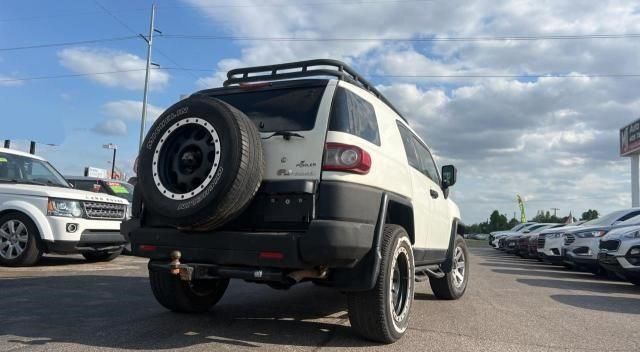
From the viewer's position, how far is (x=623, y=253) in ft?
30.9

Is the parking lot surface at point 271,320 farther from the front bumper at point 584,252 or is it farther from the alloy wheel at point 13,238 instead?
the front bumper at point 584,252

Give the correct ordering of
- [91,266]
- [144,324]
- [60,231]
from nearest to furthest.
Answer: [144,324] → [60,231] → [91,266]

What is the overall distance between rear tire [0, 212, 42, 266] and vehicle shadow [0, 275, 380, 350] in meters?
1.29

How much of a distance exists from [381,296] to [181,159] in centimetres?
185

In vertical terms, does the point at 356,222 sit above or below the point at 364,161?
below

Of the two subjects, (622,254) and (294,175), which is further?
(622,254)

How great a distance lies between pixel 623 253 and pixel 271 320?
719 centimetres

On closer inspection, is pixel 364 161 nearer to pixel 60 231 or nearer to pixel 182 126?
pixel 182 126

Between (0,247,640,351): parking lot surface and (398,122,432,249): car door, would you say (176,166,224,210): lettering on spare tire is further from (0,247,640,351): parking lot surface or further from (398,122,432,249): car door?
(398,122,432,249): car door

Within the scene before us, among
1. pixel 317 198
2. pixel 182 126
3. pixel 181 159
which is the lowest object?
pixel 317 198

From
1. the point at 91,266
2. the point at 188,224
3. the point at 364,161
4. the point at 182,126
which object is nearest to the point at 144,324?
the point at 188,224

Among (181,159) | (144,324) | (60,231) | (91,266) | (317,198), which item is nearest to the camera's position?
(317,198)

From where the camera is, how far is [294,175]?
159 inches

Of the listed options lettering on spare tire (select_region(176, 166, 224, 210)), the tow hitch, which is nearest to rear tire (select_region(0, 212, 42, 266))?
the tow hitch
